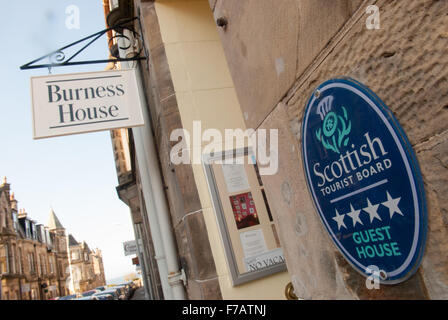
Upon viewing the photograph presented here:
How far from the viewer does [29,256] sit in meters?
38.8

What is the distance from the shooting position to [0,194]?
34875mm

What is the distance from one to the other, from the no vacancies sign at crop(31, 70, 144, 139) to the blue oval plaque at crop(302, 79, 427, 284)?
8.46 feet

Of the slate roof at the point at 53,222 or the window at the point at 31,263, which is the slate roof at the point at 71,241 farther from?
the window at the point at 31,263

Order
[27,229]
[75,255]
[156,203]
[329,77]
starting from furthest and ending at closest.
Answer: [75,255] → [27,229] → [156,203] → [329,77]

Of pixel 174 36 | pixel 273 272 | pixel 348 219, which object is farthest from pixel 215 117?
pixel 348 219

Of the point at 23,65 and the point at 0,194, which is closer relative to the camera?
the point at 23,65

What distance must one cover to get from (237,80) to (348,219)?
0.98 meters

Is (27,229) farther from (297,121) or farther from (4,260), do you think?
(297,121)

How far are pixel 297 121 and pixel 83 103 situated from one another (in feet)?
8.76

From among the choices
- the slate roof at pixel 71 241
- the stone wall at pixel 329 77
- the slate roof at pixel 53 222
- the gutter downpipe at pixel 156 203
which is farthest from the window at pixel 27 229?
the stone wall at pixel 329 77

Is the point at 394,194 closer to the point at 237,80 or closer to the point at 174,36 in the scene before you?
the point at 237,80

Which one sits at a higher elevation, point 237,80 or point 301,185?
point 237,80

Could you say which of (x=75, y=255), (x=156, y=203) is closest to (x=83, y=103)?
(x=156, y=203)
